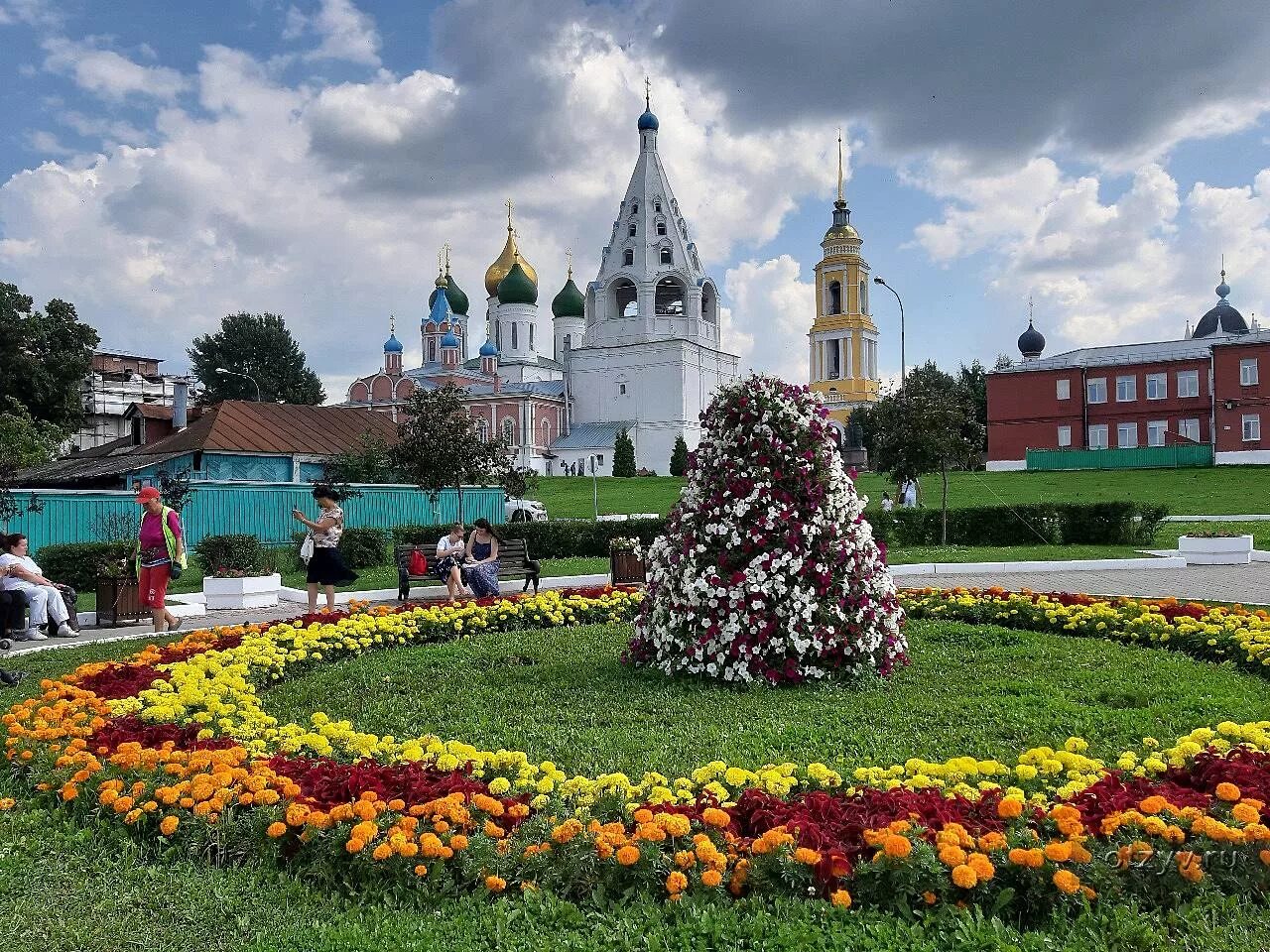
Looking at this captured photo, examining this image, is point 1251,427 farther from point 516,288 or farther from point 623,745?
point 516,288

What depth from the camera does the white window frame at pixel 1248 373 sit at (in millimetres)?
43812

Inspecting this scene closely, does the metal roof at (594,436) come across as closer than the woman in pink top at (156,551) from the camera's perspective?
No

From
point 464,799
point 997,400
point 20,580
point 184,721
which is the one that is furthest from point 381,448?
point 997,400

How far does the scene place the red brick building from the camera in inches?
1730

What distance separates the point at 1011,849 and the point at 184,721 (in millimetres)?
4540

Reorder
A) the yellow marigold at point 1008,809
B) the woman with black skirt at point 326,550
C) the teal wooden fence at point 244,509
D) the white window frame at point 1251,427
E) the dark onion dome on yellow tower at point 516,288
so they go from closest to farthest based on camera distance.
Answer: the yellow marigold at point 1008,809 → the woman with black skirt at point 326,550 → the teal wooden fence at point 244,509 → the white window frame at point 1251,427 → the dark onion dome on yellow tower at point 516,288

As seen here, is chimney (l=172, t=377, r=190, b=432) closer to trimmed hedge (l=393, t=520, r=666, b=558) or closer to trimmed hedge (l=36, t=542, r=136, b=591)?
trimmed hedge (l=393, t=520, r=666, b=558)

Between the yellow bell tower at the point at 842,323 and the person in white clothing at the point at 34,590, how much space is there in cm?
6839

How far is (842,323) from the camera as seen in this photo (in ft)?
254

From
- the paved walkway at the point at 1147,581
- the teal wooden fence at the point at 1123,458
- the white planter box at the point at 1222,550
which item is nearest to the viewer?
the paved walkway at the point at 1147,581

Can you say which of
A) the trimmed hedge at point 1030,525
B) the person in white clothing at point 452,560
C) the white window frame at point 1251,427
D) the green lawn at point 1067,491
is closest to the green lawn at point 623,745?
the person in white clothing at point 452,560

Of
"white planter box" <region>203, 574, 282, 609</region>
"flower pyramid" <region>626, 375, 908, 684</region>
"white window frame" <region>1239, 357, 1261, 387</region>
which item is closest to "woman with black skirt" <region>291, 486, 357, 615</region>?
"white planter box" <region>203, 574, 282, 609</region>

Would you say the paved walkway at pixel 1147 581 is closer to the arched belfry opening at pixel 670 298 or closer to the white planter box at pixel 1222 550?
the white planter box at pixel 1222 550

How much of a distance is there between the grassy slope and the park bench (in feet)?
18.7
